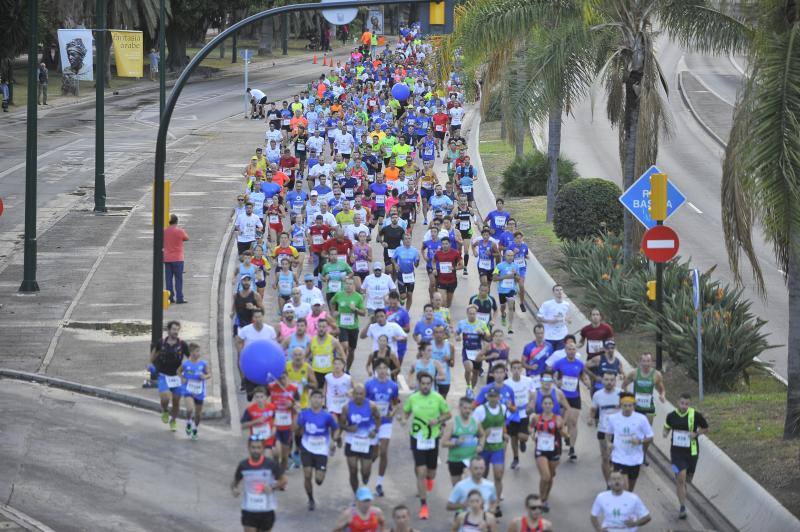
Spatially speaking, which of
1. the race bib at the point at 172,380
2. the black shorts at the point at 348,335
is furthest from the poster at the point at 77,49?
the race bib at the point at 172,380

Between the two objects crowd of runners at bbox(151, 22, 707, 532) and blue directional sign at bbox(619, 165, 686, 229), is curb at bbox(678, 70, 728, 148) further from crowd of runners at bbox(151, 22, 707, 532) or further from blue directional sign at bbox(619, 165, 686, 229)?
blue directional sign at bbox(619, 165, 686, 229)

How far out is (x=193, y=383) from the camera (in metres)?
18.1

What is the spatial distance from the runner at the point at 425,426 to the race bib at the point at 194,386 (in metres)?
3.43

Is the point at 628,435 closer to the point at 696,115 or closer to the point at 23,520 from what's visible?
the point at 23,520

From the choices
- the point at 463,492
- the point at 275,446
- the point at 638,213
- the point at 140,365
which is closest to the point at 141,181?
the point at 140,365

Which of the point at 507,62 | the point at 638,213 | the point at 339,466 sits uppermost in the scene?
the point at 507,62

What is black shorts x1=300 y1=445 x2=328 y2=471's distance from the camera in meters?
15.7

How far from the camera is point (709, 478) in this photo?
16766 mm

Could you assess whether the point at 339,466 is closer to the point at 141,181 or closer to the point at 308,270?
the point at 308,270

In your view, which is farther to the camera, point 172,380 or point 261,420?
point 172,380

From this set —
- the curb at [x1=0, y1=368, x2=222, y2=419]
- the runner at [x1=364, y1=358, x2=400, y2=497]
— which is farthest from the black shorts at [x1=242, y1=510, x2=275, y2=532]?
the curb at [x1=0, y1=368, x2=222, y2=419]

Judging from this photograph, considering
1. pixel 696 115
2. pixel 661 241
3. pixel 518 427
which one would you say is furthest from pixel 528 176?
pixel 518 427

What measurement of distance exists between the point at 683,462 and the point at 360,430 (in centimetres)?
362

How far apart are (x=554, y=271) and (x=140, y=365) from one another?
10607 mm
